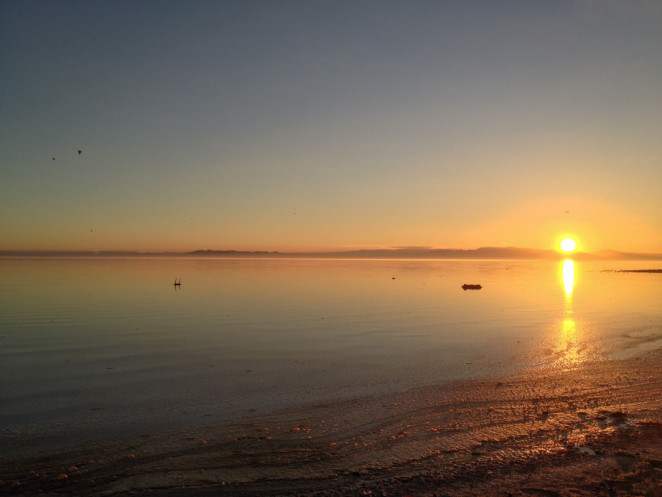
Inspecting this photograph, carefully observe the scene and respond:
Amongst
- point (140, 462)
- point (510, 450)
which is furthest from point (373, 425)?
point (140, 462)

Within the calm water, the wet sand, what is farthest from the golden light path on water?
the wet sand

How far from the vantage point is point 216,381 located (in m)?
14.9

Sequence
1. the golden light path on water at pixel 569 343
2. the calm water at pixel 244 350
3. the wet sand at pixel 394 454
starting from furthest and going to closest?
1. the golden light path on water at pixel 569 343
2. the calm water at pixel 244 350
3. the wet sand at pixel 394 454

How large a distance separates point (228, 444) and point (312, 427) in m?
2.02

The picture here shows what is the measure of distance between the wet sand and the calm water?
156 centimetres

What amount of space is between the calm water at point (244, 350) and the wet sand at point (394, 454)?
1.56m

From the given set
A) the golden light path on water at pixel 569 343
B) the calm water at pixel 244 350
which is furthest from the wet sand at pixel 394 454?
the golden light path on water at pixel 569 343

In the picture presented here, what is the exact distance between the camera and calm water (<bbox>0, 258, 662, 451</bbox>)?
12.4 m

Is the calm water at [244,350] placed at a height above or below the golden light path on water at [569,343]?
above

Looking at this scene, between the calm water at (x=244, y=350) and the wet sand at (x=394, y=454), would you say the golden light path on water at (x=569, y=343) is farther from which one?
the wet sand at (x=394, y=454)

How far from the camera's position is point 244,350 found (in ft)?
64.7

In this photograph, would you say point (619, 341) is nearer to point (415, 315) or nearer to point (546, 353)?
point (546, 353)

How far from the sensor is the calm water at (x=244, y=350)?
12.4 meters

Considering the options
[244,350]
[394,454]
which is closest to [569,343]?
[244,350]
